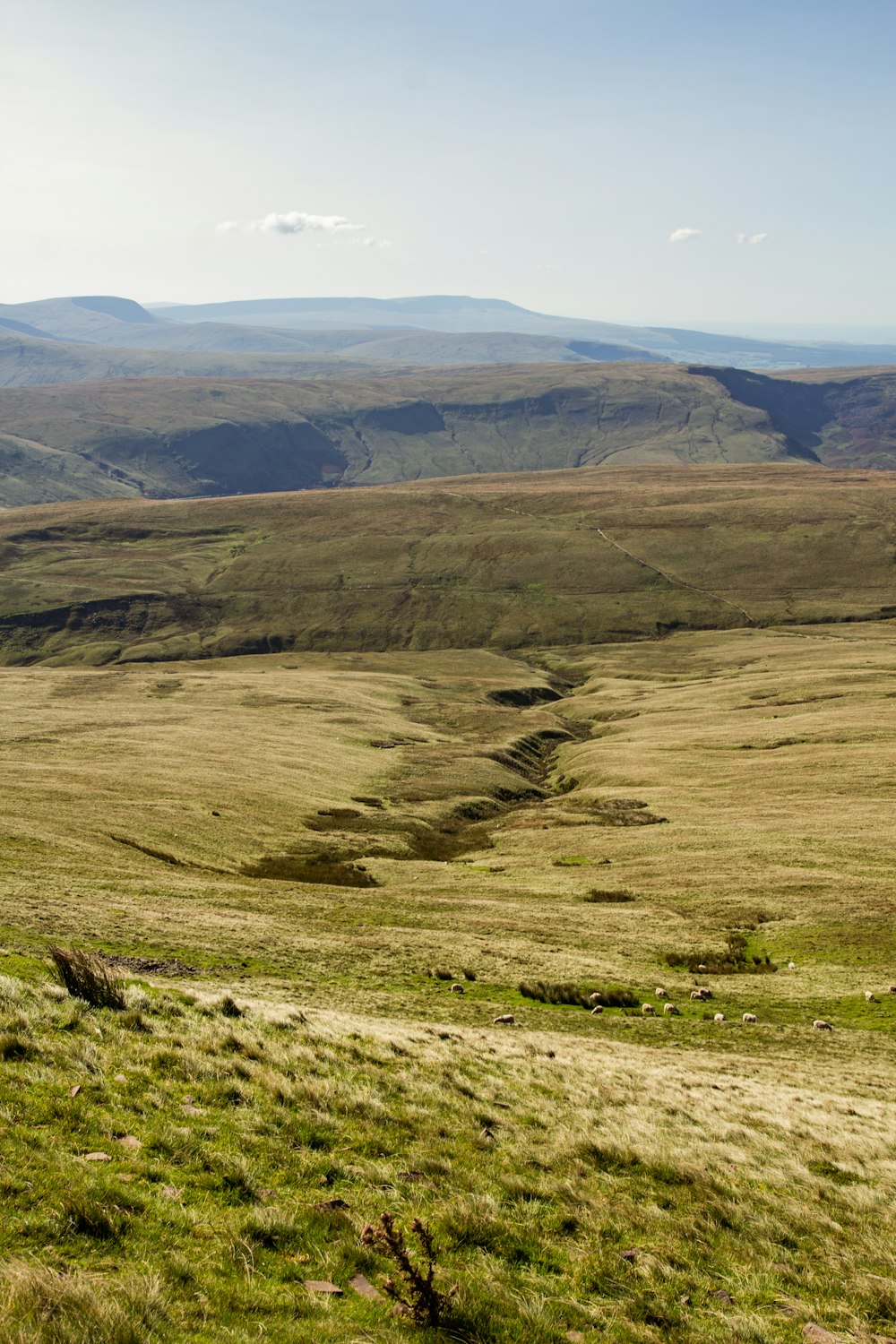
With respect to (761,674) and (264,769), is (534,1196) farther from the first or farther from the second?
(761,674)

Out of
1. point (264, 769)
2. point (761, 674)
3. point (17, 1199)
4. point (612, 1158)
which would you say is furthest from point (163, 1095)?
point (761, 674)

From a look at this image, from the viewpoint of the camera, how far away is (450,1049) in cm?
2436

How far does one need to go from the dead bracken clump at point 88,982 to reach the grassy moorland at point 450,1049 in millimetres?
605

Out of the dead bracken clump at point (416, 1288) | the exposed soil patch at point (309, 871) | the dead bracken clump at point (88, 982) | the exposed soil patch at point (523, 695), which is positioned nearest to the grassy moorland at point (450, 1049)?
the dead bracken clump at point (416, 1288)

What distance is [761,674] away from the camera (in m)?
155

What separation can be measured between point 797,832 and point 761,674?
91.7 meters

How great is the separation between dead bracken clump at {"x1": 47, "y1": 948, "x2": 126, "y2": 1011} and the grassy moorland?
0.61m

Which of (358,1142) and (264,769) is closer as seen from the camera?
(358,1142)

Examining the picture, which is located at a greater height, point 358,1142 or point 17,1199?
point 17,1199

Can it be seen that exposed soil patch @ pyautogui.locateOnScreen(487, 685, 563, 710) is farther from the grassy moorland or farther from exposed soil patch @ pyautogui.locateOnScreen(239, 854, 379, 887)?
exposed soil patch @ pyautogui.locateOnScreen(239, 854, 379, 887)

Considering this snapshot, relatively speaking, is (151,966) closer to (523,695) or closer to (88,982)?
(88,982)

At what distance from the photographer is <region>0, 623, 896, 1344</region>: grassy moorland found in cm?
1193

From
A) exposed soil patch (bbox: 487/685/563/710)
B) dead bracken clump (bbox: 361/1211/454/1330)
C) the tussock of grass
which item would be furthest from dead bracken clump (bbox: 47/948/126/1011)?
exposed soil patch (bbox: 487/685/563/710)

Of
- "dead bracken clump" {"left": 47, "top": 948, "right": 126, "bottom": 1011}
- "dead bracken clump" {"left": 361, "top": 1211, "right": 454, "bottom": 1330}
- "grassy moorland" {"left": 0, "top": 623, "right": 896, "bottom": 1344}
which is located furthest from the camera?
"dead bracken clump" {"left": 47, "top": 948, "right": 126, "bottom": 1011}
